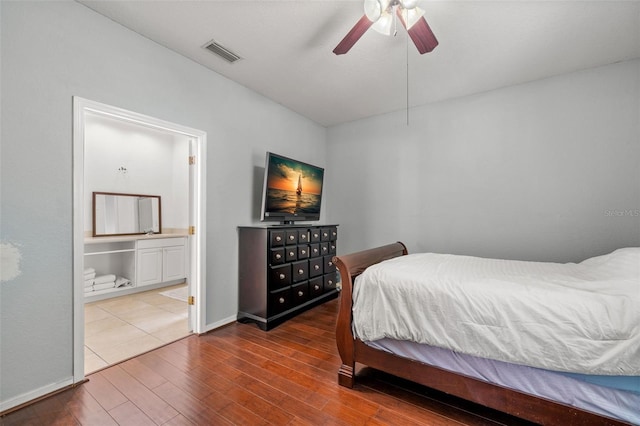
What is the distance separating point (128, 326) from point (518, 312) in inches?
139

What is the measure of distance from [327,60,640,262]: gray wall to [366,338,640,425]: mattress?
2.11 m

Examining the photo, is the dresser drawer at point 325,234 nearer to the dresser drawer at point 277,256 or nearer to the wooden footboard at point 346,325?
the dresser drawer at point 277,256

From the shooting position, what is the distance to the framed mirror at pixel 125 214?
4.10m

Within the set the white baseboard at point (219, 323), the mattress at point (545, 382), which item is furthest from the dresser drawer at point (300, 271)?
the mattress at point (545, 382)

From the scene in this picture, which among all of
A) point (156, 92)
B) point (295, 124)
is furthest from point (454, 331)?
point (295, 124)

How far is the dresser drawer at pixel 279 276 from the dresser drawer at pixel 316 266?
423 millimetres

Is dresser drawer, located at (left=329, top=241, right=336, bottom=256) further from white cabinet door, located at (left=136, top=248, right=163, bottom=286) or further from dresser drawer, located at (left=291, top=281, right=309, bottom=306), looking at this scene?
white cabinet door, located at (left=136, top=248, right=163, bottom=286)

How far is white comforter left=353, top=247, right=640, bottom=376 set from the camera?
1.27 m

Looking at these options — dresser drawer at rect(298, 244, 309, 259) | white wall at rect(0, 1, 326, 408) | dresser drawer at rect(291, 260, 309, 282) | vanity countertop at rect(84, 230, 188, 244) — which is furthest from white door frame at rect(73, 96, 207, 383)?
vanity countertop at rect(84, 230, 188, 244)

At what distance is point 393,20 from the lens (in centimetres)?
197

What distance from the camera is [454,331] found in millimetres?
1569

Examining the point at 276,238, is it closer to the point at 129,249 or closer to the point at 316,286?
the point at 316,286

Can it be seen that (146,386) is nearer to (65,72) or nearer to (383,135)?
(65,72)

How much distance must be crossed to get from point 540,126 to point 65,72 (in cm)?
446
